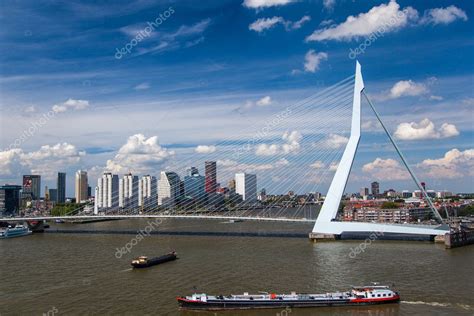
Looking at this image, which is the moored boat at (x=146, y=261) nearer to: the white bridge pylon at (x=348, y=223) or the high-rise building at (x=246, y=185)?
the white bridge pylon at (x=348, y=223)

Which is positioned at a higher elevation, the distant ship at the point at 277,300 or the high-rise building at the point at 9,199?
the high-rise building at the point at 9,199

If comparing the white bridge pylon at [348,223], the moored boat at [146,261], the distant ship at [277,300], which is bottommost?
the distant ship at [277,300]

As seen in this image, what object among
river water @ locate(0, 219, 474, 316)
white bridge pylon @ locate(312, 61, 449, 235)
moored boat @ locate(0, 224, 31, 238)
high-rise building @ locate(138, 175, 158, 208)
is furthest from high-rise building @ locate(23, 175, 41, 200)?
white bridge pylon @ locate(312, 61, 449, 235)

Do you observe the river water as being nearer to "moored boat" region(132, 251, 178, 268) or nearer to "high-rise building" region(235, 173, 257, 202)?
"moored boat" region(132, 251, 178, 268)

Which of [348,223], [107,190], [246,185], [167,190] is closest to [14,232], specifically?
[348,223]

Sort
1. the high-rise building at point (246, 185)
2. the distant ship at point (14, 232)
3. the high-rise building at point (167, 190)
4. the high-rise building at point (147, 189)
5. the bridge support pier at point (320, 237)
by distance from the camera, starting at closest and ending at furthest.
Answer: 1. the bridge support pier at point (320, 237)
2. the distant ship at point (14, 232)
3. the high-rise building at point (167, 190)
4. the high-rise building at point (246, 185)
5. the high-rise building at point (147, 189)

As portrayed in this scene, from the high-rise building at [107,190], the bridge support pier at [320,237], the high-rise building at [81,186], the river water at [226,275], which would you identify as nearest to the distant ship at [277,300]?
the river water at [226,275]

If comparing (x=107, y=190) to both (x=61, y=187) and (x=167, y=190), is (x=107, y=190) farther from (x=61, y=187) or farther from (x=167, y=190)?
(x=61, y=187)
